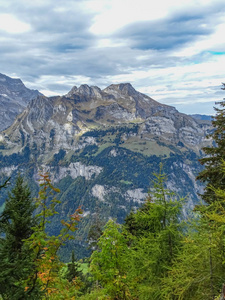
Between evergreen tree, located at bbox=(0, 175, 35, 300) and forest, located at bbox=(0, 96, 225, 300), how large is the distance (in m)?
0.03

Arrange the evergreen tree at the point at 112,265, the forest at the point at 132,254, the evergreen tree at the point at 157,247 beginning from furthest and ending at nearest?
1. the evergreen tree at the point at 112,265
2. the evergreen tree at the point at 157,247
3. the forest at the point at 132,254

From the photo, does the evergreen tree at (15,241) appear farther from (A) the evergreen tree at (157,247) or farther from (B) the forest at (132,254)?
(A) the evergreen tree at (157,247)

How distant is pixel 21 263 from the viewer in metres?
9.01

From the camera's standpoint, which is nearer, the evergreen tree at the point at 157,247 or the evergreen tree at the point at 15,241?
the evergreen tree at the point at 15,241

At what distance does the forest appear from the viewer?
27.8 feet

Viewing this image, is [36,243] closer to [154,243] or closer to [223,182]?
[154,243]

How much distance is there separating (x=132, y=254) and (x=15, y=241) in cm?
917

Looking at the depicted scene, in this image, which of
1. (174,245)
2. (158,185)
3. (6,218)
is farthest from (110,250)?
(6,218)

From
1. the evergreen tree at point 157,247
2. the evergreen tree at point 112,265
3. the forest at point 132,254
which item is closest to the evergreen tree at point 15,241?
the forest at point 132,254

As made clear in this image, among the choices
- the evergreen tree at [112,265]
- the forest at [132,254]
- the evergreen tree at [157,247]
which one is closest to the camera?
the forest at [132,254]

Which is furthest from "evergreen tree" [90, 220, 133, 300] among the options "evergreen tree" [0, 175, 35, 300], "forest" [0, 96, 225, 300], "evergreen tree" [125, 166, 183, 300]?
"evergreen tree" [0, 175, 35, 300]

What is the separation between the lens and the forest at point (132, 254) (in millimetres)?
8469

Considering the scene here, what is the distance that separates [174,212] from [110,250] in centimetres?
460

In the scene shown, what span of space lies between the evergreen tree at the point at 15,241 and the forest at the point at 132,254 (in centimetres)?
3
